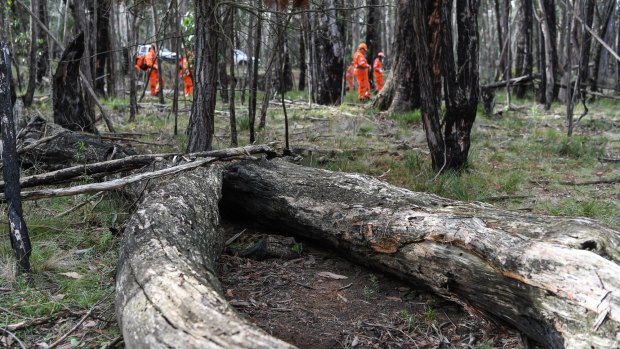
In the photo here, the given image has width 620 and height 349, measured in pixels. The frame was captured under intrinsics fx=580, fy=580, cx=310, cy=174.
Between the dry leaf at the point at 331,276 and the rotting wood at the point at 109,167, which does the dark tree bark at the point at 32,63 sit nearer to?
the rotting wood at the point at 109,167

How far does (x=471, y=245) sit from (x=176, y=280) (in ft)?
5.62

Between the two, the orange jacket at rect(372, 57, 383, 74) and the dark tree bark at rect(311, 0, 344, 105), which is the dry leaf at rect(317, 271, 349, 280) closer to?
the dark tree bark at rect(311, 0, 344, 105)

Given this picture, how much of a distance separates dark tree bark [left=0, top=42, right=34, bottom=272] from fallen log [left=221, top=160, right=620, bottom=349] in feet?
6.34

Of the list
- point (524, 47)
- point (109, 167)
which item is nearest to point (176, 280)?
point (109, 167)

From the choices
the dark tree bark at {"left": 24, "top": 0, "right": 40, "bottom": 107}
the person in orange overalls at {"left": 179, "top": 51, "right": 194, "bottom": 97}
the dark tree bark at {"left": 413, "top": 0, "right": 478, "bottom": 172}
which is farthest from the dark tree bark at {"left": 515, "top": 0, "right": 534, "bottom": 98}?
the dark tree bark at {"left": 24, "top": 0, "right": 40, "bottom": 107}

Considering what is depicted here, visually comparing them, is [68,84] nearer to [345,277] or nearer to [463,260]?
[345,277]

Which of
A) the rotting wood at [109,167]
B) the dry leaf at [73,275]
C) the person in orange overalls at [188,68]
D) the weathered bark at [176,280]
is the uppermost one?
the person in orange overalls at [188,68]

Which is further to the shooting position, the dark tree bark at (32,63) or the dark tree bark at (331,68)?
the dark tree bark at (331,68)

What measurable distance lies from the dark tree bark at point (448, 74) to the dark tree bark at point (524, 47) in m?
10.5

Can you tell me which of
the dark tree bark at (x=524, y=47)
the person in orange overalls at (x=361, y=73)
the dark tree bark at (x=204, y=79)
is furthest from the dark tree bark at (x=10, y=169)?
the dark tree bark at (x=524, y=47)

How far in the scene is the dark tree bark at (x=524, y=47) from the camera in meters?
16.7

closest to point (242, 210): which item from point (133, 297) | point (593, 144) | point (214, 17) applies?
point (214, 17)

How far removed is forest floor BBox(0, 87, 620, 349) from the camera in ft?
11.1

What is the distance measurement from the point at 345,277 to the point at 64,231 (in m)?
2.41
